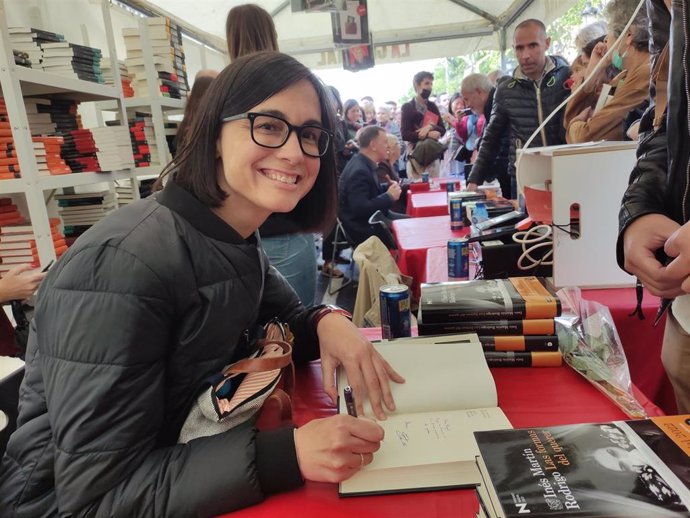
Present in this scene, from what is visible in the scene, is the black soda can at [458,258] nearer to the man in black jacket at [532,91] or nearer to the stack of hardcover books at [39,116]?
the man in black jacket at [532,91]

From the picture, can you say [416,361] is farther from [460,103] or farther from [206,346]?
[460,103]

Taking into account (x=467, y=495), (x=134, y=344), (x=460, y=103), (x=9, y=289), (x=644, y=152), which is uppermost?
(x=460, y=103)

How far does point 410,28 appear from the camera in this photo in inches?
328

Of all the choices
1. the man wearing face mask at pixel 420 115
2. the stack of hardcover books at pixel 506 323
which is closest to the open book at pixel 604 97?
the stack of hardcover books at pixel 506 323

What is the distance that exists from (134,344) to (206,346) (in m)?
0.15

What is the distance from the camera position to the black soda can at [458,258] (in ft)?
5.40

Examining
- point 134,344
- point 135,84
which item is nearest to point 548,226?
point 134,344

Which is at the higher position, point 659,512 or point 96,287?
point 96,287

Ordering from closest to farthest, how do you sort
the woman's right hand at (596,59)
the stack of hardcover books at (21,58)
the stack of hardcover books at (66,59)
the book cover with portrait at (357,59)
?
the stack of hardcover books at (21,58)
the woman's right hand at (596,59)
the stack of hardcover books at (66,59)
the book cover with portrait at (357,59)

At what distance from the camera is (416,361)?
92 cm

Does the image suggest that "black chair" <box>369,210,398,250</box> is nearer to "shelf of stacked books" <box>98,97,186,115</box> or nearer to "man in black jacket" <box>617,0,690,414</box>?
"shelf of stacked books" <box>98,97,186,115</box>

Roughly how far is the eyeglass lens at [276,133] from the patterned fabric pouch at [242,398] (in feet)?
1.23

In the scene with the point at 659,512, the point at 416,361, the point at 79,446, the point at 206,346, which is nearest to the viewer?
the point at 659,512

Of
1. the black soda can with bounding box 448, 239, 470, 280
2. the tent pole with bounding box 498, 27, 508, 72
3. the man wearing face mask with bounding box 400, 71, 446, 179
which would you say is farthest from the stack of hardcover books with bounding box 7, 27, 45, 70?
the tent pole with bounding box 498, 27, 508, 72
